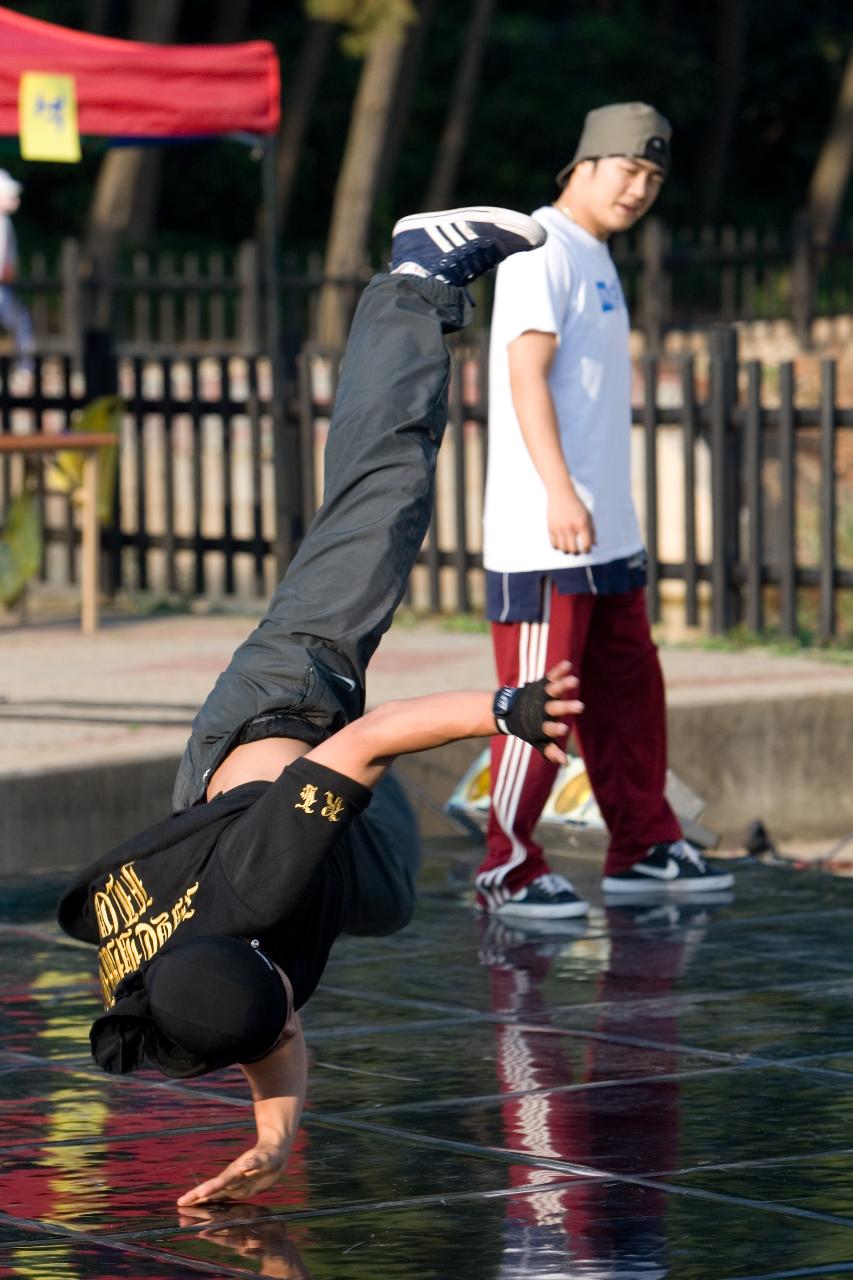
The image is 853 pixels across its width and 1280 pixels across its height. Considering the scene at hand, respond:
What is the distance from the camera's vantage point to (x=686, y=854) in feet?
22.2

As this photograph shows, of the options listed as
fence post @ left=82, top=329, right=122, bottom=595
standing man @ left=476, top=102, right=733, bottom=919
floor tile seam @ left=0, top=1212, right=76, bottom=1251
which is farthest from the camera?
fence post @ left=82, top=329, right=122, bottom=595

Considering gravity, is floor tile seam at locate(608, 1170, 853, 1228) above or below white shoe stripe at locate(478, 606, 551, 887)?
below

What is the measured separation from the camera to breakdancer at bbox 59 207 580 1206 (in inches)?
151

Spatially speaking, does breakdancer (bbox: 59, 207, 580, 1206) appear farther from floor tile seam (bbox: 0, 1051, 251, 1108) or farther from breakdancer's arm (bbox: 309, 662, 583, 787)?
floor tile seam (bbox: 0, 1051, 251, 1108)

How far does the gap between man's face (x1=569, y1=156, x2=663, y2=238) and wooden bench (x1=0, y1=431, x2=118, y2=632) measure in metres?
4.97

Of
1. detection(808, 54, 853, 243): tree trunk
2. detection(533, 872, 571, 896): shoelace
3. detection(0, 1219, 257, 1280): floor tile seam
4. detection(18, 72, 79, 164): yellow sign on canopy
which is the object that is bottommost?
detection(533, 872, 571, 896): shoelace

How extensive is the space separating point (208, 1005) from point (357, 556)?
943mm

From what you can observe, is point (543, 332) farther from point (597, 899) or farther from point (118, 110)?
point (118, 110)

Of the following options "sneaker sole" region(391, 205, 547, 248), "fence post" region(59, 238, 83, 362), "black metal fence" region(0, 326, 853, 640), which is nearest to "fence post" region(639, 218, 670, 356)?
"fence post" region(59, 238, 83, 362)

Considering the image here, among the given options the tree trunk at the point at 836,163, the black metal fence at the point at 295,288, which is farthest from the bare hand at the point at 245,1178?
the tree trunk at the point at 836,163

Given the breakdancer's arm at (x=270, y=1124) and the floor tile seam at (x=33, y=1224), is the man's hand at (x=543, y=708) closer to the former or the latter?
the breakdancer's arm at (x=270, y=1124)

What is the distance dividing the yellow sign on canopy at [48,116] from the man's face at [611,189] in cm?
427

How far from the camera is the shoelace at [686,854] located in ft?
22.1

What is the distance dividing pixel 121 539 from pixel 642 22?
102 feet
